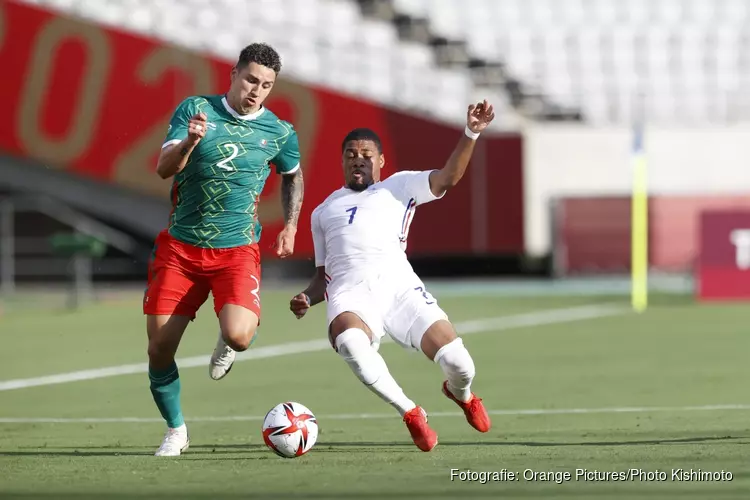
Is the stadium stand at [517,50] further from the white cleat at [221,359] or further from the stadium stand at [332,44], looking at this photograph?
the white cleat at [221,359]

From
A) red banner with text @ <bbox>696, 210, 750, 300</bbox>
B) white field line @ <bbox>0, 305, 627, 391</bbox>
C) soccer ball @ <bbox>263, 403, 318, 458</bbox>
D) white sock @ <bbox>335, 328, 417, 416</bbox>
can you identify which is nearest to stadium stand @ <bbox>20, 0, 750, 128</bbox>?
red banner with text @ <bbox>696, 210, 750, 300</bbox>

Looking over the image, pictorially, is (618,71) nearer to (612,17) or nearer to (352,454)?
(612,17)

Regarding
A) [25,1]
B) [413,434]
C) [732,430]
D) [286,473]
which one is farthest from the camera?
[25,1]

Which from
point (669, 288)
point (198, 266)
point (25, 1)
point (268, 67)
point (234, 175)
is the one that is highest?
point (25, 1)

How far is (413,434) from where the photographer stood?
7598 millimetres

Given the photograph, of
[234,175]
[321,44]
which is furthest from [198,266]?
[321,44]

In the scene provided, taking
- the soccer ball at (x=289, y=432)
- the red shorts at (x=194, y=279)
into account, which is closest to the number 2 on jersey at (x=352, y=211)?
the red shorts at (x=194, y=279)

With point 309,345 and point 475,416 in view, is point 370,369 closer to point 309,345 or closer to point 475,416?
point 475,416

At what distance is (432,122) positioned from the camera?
28.7 metres

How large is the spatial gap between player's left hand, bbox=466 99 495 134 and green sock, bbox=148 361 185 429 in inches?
82.2

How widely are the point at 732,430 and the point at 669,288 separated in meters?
19.1

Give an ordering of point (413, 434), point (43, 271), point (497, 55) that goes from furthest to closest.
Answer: point (497, 55)
point (43, 271)
point (413, 434)

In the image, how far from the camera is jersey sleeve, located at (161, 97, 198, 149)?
7730mm

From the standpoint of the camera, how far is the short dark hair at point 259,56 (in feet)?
25.6
